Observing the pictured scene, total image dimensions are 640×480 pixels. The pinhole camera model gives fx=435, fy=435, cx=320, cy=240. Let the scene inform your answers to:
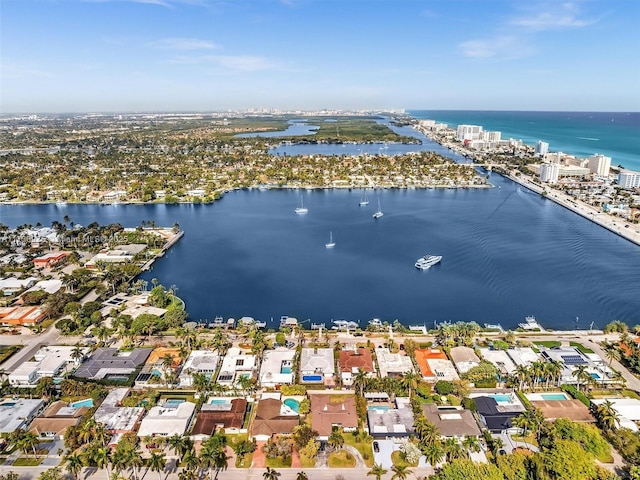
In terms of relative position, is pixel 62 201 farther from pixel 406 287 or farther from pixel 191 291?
pixel 406 287

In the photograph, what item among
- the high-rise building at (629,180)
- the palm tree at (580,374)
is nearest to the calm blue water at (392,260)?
Result: the palm tree at (580,374)

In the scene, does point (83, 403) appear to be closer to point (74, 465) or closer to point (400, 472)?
point (74, 465)

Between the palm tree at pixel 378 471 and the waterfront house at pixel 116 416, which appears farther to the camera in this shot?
the waterfront house at pixel 116 416

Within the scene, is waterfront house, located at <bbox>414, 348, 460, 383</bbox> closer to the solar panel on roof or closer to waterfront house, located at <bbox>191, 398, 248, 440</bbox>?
the solar panel on roof

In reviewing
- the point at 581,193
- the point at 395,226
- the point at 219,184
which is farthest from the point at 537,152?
the point at 219,184

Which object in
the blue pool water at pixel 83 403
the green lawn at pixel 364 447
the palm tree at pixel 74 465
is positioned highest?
the palm tree at pixel 74 465

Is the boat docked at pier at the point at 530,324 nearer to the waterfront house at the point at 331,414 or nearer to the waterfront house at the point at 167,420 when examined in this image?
the waterfront house at the point at 331,414
